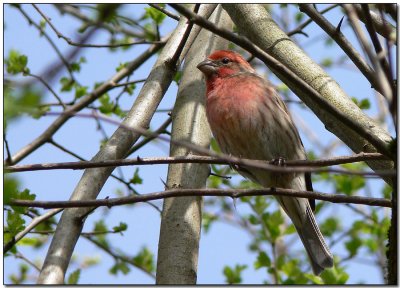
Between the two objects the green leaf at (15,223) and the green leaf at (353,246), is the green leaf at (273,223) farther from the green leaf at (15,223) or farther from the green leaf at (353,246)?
the green leaf at (15,223)

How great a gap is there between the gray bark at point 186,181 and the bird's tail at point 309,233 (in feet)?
4.14

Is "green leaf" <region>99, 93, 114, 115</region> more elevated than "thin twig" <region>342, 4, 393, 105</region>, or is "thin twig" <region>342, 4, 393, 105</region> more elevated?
"green leaf" <region>99, 93, 114, 115</region>

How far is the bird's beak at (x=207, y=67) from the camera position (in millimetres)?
6750

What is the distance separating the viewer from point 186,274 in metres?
5.00

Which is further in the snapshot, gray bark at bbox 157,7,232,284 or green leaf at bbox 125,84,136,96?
green leaf at bbox 125,84,136,96

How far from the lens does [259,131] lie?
20.6ft

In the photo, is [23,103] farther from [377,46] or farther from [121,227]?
[121,227]

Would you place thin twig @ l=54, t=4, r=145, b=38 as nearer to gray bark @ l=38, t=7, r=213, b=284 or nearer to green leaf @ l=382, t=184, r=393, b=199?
gray bark @ l=38, t=7, r=213, b=284

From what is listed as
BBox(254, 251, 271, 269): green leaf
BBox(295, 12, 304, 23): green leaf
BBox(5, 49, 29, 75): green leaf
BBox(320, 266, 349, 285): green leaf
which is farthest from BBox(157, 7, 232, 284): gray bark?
BBox(295, 12, 304, 23): green leaf

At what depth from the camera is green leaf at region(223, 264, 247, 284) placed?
779 cm

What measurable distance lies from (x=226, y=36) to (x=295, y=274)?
5.04 m

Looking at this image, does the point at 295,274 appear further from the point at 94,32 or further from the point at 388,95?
the point at 94,32

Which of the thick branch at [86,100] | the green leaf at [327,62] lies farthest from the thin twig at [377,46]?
the green leaf at [327,62]

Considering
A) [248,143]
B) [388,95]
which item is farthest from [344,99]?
[388,95]
